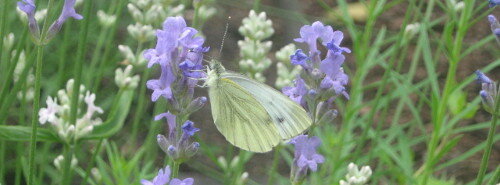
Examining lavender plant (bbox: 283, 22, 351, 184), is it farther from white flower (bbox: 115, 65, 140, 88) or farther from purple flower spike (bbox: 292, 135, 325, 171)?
white flower (bbox: 115, 65, 140, 88)

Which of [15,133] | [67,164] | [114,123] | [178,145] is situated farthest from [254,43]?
[178,145]

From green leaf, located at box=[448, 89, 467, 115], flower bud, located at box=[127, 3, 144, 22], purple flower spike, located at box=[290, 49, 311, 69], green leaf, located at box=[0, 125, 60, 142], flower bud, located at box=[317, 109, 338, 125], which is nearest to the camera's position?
purple flower spike, located at box=[290, 49, 311, 69]

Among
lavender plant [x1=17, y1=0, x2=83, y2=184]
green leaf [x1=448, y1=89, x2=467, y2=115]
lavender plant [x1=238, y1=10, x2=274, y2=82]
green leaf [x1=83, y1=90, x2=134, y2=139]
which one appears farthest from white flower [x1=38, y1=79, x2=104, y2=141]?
green leaf [x1=448, y1=89, x2=467, y2=115]

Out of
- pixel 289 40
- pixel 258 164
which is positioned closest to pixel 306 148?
pixel 258 164

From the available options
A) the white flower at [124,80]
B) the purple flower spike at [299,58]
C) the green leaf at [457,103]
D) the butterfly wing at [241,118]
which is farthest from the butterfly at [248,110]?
the green leaf at [457,103]

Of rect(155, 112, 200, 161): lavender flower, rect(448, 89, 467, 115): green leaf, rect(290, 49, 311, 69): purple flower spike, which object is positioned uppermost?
rect(290, 49, 311, 69): purple flower spike

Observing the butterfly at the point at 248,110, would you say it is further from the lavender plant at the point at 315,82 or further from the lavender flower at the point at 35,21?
the lavender flower at the point at 35,21
